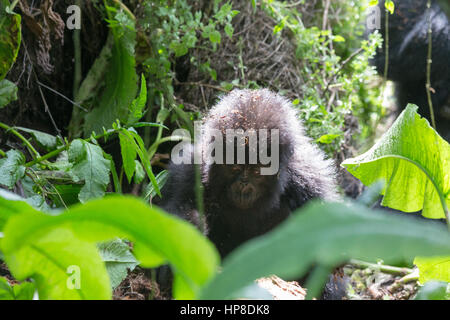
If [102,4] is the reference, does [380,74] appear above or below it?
below

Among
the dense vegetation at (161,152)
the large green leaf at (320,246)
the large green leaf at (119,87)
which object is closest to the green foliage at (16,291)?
the dense vegetation at (161,152)

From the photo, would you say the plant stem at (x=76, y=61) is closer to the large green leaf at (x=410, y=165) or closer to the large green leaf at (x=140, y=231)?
the large green leaf at (x=410, y=165)

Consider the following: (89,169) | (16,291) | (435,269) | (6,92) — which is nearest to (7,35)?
(6,92)

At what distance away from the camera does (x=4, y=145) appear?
246 cm

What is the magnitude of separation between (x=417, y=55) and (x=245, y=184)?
203cm

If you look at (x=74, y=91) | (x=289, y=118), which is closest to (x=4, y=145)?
(x=74, y=91)

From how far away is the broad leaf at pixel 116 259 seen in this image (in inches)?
57.5

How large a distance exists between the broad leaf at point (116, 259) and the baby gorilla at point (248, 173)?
76 centimetres

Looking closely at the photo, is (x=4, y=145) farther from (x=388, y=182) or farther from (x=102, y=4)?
(x=388, y=182)

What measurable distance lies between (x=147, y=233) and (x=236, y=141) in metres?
1.57

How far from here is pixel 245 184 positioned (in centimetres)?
228

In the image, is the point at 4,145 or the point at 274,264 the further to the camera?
the point at 4,145
